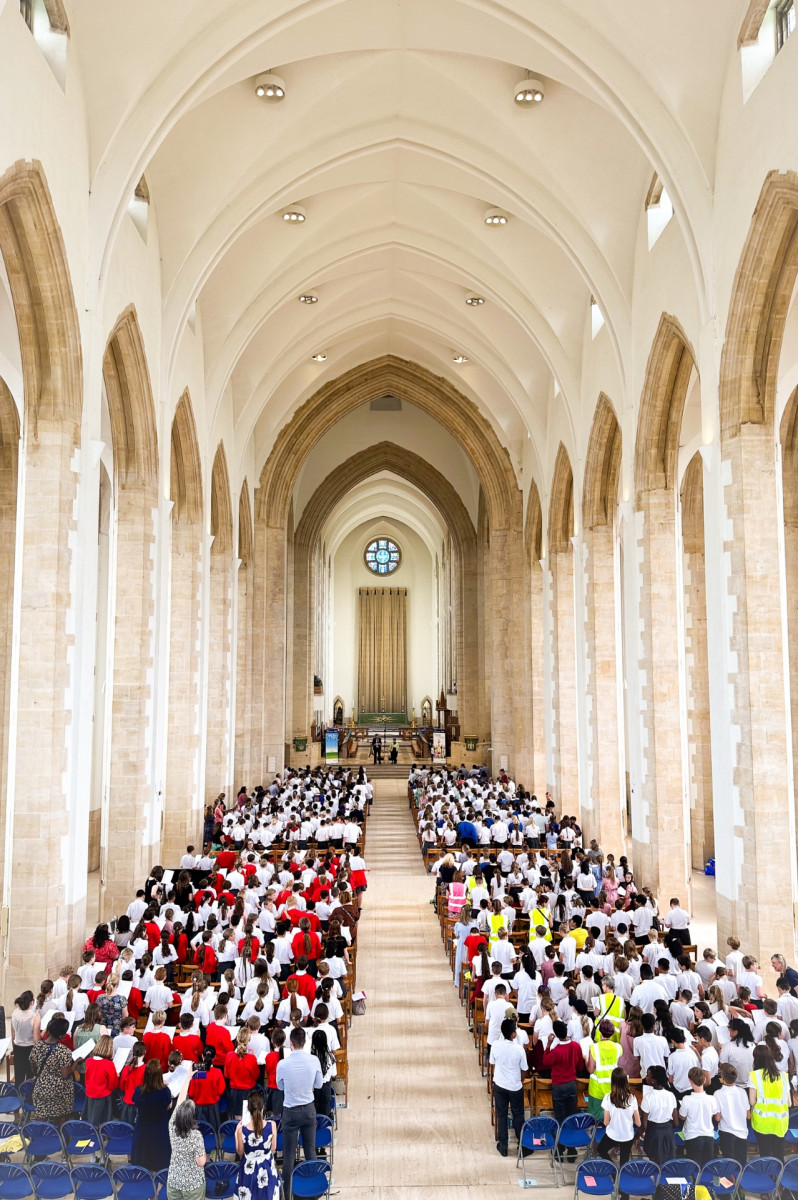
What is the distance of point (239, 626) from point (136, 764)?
12049 mm

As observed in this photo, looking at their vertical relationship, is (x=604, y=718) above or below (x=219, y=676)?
below

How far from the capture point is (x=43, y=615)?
1188 cm

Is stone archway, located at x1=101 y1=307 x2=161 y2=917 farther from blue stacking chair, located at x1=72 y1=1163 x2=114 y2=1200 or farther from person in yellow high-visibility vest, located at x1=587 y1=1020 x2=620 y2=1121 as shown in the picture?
person in yellow high-visibility vest, located at x1=587 y1=1020 x2=620 y2=1121

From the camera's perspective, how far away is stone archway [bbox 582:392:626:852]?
19.9 metres

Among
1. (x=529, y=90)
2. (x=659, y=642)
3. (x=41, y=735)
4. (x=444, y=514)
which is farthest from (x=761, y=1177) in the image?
(x=444, y=514)

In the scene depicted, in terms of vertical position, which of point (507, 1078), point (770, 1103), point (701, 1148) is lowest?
point (701, 1148)

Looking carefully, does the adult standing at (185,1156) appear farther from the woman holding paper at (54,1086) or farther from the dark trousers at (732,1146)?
the dark trousers at (732,1146)

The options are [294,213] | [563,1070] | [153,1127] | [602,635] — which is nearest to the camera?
[153,1127]

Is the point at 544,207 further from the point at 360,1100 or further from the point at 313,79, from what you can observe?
the point at 360,1100

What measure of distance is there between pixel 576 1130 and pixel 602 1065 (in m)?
0.55

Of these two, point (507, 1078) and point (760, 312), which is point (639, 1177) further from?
point (760, 312)

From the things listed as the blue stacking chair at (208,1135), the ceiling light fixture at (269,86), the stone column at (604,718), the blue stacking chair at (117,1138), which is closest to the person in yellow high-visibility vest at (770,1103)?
the blue stacking chair at (208,1135)

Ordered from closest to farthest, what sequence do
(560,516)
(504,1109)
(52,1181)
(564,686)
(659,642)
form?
(52,1181), (504,1109), (659,642), (564,686), (560,516)

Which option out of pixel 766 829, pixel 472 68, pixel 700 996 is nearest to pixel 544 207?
pixel 472 68
